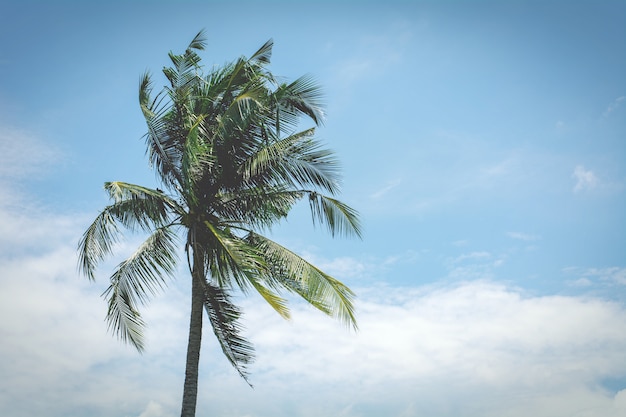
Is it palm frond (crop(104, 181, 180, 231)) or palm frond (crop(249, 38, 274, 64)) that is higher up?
palm frond (crop(249, 38, 274, 64))

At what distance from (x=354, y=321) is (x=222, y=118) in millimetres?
5215

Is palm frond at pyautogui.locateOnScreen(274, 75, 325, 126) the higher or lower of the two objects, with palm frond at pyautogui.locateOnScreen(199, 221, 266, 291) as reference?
higher

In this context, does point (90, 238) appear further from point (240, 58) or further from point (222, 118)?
point (240, 58)

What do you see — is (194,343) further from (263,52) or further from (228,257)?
(263,52)

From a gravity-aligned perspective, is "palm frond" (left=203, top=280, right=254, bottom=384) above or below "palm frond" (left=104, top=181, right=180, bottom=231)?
below

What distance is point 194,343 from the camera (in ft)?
46.5

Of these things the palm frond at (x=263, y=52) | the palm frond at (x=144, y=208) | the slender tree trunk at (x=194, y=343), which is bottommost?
the slender tree trunk at (x=194, y=343)

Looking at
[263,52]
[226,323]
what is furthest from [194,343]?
[263,52]

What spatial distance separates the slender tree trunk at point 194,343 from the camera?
13672 mm

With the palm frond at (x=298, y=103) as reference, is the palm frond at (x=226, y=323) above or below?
below

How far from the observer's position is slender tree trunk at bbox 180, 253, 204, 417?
13672 mm

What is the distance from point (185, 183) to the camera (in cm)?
1418

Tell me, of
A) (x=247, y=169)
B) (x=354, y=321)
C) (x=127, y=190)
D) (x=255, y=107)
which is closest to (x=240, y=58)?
(x=255, y=107)

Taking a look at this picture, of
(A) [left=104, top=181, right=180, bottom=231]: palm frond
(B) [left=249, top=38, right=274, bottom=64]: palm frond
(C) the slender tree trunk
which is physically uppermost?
(B) [left=249, top=38, right=274, bottom=64]: palm frond
